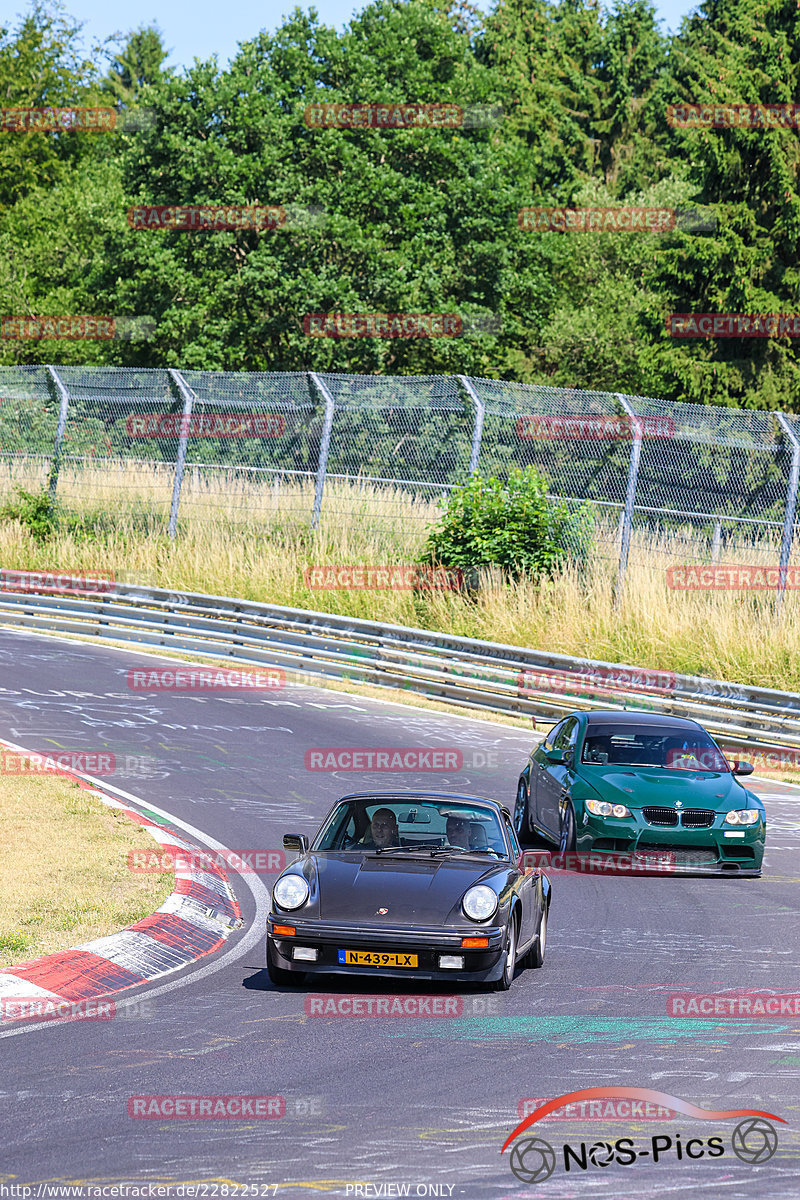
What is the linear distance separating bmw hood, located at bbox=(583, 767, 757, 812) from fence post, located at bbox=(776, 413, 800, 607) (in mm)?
8785

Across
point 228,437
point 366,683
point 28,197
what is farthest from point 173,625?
point 28,197

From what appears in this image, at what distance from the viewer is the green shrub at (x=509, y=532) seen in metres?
24.9

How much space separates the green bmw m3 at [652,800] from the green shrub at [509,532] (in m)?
11.0

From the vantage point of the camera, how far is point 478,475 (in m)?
26.1

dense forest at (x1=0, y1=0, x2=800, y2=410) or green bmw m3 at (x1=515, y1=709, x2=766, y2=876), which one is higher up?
dense forest at (x1=0, y1=0, x2=800, y2=410)

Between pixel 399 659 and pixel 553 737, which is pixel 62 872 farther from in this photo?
pixel 399 659

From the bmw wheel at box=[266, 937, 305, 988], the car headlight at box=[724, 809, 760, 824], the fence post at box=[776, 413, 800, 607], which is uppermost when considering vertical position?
the fence post at box=[776, 413, 800, 607]

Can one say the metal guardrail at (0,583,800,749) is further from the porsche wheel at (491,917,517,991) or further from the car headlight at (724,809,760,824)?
the porsche wheel at (491,917,517,991)

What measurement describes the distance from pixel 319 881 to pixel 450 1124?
297 centimetres

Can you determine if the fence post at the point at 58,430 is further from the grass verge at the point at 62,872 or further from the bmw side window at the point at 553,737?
the bmw side window at the point at 553,737

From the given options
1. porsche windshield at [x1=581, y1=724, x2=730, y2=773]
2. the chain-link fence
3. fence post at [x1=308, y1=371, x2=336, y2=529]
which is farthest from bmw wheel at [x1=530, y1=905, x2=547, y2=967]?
fence post at [x1=308, y1=371, x2=336, y2=529]

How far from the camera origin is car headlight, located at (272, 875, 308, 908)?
8.62 m

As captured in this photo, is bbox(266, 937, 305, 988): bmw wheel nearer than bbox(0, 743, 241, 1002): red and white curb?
No

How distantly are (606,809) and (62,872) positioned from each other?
457cm
